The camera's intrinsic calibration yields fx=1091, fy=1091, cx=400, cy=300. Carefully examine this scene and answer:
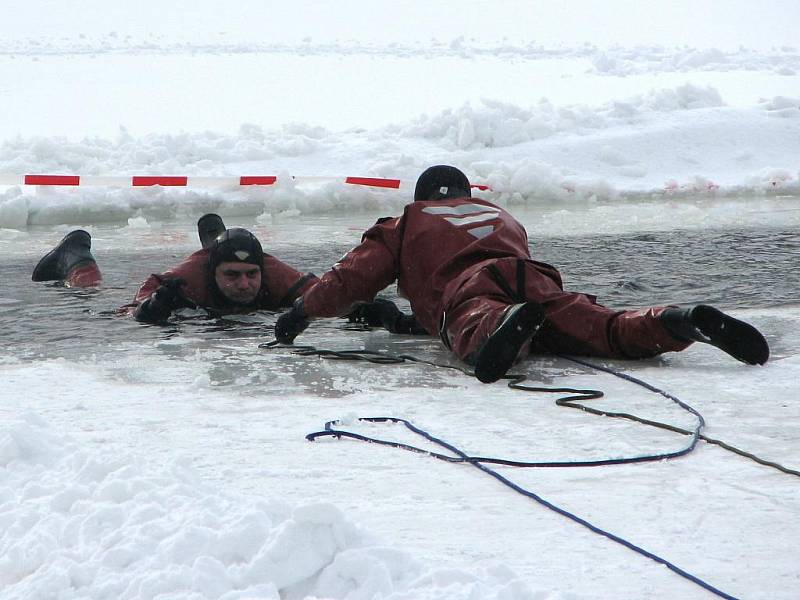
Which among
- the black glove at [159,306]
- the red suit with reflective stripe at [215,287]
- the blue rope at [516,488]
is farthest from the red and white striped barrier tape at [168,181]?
the blue rope at [516,488]

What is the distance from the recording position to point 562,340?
470cm

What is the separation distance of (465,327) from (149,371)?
1328 millimetres

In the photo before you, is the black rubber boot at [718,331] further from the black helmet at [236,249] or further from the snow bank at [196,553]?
the black helmet at [236,249]

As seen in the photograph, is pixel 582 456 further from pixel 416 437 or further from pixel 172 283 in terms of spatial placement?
pixel 172 283

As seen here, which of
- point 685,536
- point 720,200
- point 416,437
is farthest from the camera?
point 720,200

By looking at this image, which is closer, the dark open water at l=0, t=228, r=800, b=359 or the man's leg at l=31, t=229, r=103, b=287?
the dark open water at l=0, t=228, r=800, b=359

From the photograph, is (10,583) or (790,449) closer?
(10,583)

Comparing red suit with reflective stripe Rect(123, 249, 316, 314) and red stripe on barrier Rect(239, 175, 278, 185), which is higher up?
red stripe on barrier Rect(239, 175, 278, 185)

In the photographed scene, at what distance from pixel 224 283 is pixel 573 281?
219 centimetres

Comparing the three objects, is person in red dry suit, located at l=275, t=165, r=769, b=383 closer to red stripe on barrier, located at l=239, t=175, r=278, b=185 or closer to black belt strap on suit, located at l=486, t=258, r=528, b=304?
black belt strap on suit, located at l=486, t=258, r=528, b=304

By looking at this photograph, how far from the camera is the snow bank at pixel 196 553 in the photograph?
2.24m

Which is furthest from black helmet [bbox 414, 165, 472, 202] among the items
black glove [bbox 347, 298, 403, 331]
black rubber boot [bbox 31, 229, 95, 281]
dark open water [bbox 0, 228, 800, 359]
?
black rubber boot [bbox 31, 229, 95, 281]

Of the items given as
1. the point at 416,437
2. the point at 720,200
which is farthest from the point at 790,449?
the point at 720,200

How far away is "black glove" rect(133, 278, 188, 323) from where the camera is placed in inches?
229
